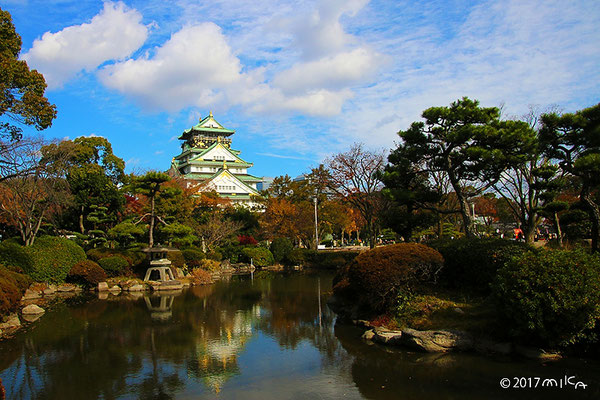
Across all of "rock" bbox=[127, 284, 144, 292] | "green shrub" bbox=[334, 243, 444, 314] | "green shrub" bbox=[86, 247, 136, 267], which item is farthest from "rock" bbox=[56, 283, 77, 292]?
"green shrub" bbox=[334, 243, 444, 314]

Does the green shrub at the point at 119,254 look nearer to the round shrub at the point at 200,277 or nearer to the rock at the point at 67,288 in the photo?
the rock at the point at 67,288

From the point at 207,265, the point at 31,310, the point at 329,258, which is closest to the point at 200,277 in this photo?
the point at 207,265

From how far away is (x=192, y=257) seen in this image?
75.7ft

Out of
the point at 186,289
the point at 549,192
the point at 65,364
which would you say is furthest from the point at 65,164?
the point at 549,192

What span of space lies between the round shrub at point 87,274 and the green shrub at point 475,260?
47.7 feet

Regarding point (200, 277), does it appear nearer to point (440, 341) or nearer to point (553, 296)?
point (440, 341)

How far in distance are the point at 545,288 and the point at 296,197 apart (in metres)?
→ 27.2

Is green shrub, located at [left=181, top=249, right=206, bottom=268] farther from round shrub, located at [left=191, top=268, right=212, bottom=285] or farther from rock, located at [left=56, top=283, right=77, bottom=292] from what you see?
rock, located at [left=56, top=283, right=77, bottom=292]

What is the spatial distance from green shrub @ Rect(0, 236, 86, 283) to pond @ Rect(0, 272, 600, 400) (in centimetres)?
508

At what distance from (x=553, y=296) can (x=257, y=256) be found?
23886 mm

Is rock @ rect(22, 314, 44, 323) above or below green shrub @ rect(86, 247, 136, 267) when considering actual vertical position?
below

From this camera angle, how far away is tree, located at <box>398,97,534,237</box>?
1287 cm

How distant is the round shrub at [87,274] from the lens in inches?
706

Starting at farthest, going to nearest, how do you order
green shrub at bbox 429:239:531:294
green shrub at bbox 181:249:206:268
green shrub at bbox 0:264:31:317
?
green shrub at bbox 181:249:206:268
green shrub at bbox 0:264:31:317
green shrub at bbox 429:239:531:294
